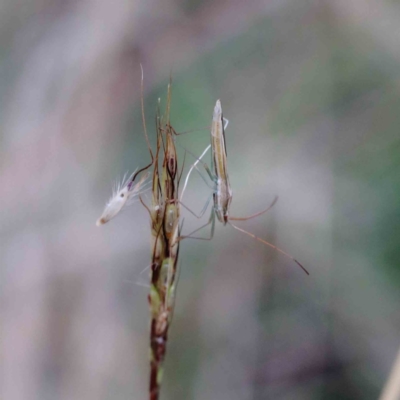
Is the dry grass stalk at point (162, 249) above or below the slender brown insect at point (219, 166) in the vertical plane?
below

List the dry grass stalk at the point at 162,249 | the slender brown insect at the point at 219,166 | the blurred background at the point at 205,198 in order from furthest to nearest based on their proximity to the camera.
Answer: the blurred background at the point at 205,198 < the slender brown insect at the point at 219,166 < the dry grass stalk at the point at 162,249

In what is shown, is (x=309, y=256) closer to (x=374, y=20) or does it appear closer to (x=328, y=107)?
(x=328, y=107)

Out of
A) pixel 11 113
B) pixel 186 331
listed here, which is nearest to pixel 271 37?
pixel 11 113

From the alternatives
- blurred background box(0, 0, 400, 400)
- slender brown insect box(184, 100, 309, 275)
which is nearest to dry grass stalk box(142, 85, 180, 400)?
slender brown insect box(184, 100, 309, 275)

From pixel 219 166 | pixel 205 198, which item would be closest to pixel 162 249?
pixel 219 166

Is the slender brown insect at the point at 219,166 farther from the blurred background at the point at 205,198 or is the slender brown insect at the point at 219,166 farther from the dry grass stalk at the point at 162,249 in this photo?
the blurred background at the point at 205,198

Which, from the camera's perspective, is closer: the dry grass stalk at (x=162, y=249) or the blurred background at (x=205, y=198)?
the dry grass stalk at (x=162, y=249)

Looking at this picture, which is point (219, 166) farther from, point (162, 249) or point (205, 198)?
point (205, 198)

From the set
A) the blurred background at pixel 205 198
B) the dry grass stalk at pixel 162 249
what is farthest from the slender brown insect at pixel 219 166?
the blurred background at pixel 205 198

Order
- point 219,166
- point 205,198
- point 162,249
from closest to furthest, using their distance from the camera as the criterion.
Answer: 1. point 162,249
2. point 219,166
3. point 205,198

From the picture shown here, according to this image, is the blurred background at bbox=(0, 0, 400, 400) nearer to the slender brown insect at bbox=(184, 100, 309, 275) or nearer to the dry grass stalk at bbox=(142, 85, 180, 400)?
the slender brown insect at bbox=(184, 100, 309, 275)
